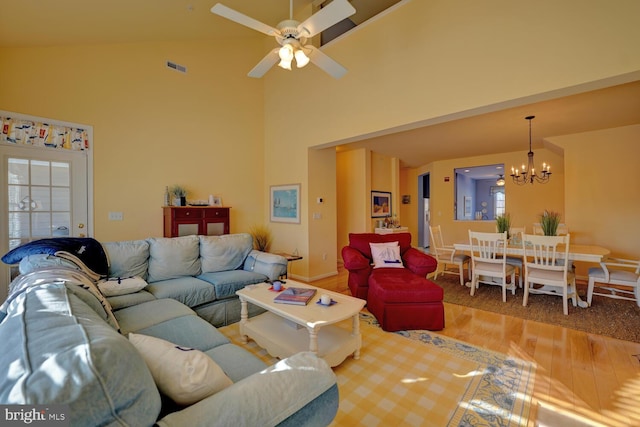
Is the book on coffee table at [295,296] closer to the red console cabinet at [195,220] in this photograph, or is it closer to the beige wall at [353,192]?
the red console cabinet at [195,220]

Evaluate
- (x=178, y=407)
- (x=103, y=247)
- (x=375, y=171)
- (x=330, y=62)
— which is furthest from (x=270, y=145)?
(x=178, y=407)

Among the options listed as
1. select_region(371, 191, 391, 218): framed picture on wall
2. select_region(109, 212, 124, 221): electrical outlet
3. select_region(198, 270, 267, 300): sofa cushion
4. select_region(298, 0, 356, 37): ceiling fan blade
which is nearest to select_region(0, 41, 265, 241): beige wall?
select_region(109, 212, 124, 221): electrical outlet

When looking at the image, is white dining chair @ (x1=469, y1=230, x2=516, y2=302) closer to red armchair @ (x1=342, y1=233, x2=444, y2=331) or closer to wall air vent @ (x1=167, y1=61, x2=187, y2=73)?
red armchair @ (x1=342, y1=233, x2=444, y2=331)

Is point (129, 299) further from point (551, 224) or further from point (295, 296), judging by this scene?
point (551, 224)

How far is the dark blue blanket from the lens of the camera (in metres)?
2.22

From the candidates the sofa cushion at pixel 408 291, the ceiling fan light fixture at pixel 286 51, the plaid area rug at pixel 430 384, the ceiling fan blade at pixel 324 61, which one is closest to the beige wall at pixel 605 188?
the sofa cushion at pixel 408 291

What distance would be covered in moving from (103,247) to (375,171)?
17.9 ft

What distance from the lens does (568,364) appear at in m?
2.24

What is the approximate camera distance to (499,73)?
2.82 metres

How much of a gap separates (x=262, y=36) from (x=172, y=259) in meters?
4.43

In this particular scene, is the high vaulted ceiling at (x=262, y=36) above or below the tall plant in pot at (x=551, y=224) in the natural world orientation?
above

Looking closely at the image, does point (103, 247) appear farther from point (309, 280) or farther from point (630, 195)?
point (630, 195)

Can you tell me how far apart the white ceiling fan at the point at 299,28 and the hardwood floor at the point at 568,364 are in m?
3.01

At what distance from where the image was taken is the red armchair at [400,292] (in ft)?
9.25
